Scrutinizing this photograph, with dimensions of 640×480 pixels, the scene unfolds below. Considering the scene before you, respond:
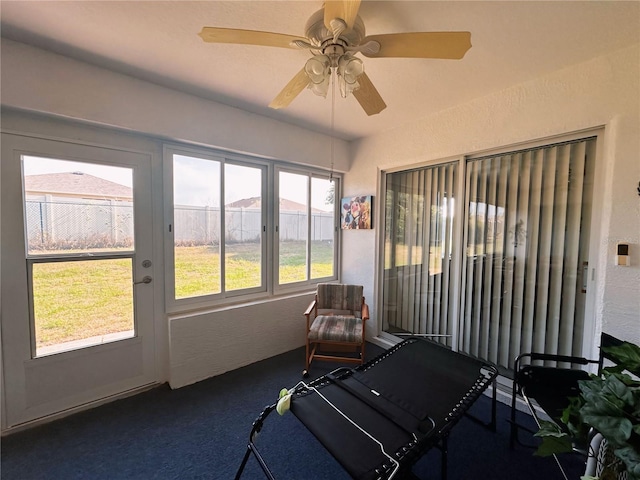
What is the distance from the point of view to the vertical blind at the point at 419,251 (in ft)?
8.74

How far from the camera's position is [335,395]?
1.61m

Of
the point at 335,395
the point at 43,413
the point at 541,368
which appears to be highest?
the point at 541,368

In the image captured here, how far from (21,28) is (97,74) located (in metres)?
0.39

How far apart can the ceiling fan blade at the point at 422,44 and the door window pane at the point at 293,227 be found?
2.01m

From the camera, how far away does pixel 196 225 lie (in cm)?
253

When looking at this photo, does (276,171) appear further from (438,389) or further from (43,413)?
(43,413)

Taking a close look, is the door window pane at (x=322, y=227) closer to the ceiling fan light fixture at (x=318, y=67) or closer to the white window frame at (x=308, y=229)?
the white window frame at (x=308, y=229)

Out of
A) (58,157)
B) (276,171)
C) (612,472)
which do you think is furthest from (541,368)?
(58,157)

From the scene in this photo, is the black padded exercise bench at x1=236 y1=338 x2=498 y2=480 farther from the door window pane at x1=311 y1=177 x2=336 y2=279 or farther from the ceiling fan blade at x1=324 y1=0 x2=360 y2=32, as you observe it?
the ceiling fan blade at x1=324 y1=0 x2=360 y2=32

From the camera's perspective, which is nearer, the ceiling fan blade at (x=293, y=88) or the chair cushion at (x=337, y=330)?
the ceiling fan blade at (x=293, y=88)

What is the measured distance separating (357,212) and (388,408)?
2.29 meters

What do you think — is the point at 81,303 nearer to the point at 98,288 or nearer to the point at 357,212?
the point at 98,288

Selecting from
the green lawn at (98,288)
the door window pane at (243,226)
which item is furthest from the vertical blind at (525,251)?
the green lawn at (98,288)

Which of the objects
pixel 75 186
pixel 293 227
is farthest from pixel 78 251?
pixel 293 227
